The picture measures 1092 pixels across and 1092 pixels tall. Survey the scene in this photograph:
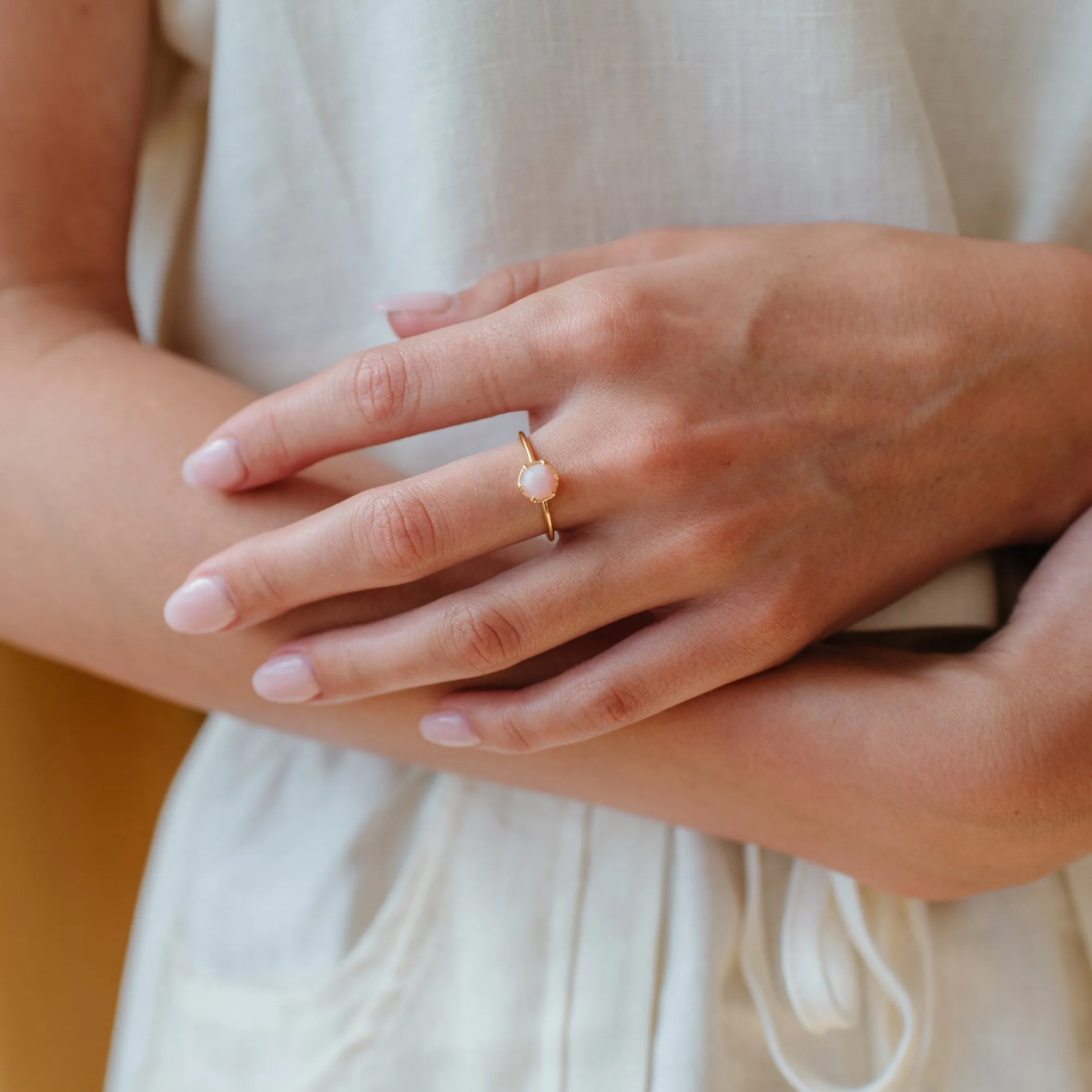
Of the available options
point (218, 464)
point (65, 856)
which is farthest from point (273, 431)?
point (65, 856)

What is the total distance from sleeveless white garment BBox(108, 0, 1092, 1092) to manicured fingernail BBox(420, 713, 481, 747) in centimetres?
12

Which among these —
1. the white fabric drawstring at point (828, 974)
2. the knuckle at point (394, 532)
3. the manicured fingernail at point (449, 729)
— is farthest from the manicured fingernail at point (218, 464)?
the white fabric drawstring at point (828, 974)

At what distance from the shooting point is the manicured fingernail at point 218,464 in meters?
0.65

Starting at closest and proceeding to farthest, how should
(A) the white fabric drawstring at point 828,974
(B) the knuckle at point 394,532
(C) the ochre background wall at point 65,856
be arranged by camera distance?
1. (B) the knuckle at point 394,532
2. (A) the white fabric drawstring at point 828,974
3. (C) the ochre background wall at point 65,856

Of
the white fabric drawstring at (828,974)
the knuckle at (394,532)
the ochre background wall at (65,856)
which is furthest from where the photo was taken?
the ochre background wall at (65,856)

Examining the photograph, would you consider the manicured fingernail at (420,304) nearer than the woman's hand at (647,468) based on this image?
No

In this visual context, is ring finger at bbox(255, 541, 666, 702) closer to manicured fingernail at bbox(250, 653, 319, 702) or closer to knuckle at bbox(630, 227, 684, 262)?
manicured fingernail at bbox(250, 653, 319, 702)

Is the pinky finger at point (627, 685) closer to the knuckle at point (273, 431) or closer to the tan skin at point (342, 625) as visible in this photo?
the tan skin at point (342, 625)

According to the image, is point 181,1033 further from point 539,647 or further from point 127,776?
point 539,647

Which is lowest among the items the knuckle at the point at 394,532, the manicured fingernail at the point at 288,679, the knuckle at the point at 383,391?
the manicured fingernail at the point at 288,679

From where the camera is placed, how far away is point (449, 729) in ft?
2.22

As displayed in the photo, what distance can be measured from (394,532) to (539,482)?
9 cm

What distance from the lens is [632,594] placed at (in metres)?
0.64

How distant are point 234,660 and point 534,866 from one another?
0.92ft
